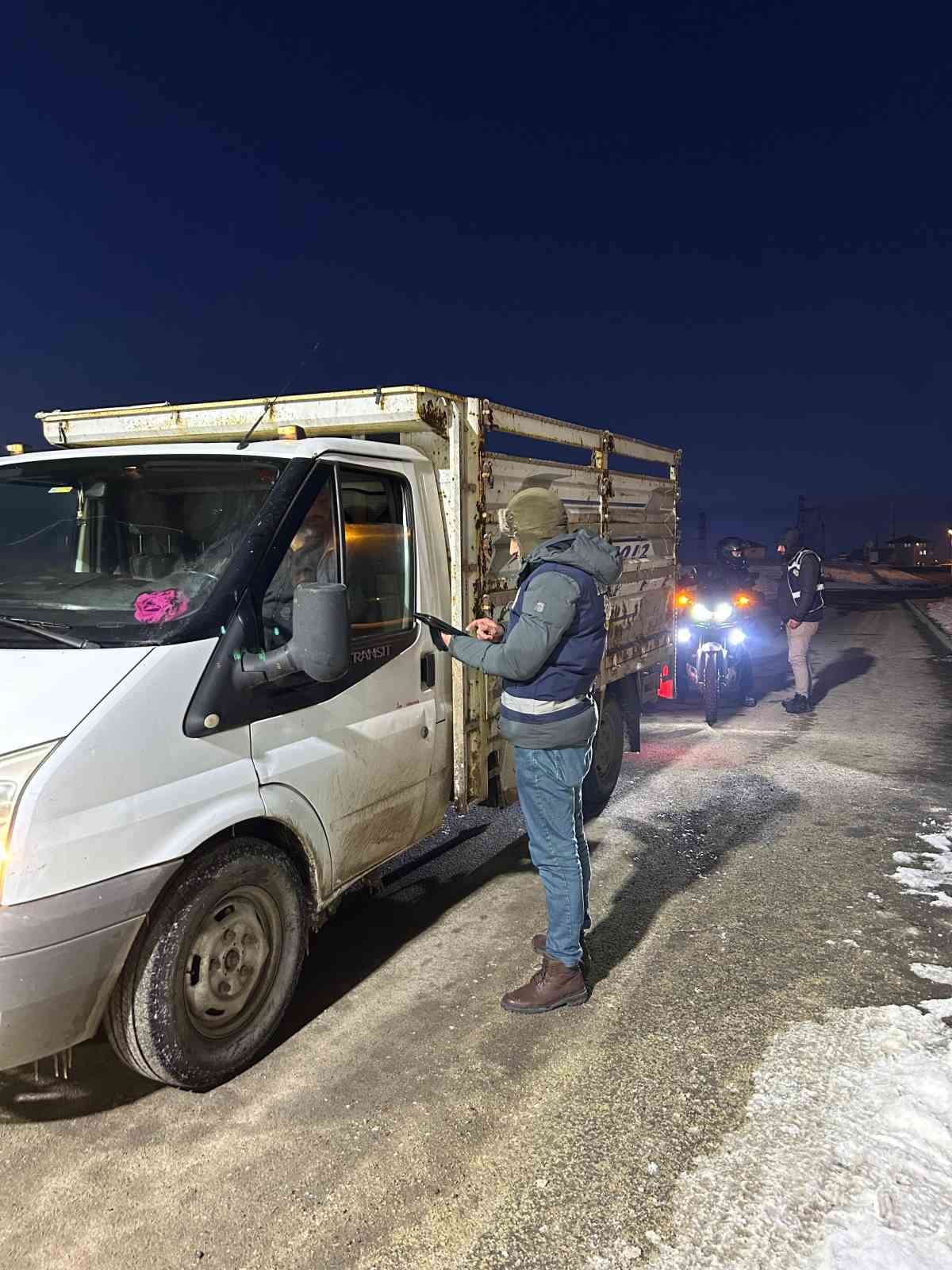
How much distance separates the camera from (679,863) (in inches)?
203

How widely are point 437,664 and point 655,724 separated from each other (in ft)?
18.5

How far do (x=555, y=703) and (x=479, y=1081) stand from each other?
4.58ft

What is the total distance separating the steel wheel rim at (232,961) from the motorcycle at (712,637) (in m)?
6.86

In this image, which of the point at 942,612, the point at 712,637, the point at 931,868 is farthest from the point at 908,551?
the point at 931,868

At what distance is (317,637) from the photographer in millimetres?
2787

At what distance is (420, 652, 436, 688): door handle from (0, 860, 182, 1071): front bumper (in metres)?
1.59

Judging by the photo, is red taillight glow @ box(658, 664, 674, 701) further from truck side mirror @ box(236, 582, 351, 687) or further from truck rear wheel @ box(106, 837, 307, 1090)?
truck side mirror @ box(236, 582, 351, 687)

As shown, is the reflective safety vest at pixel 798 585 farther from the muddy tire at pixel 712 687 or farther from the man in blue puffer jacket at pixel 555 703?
the man in blue puffer jacket at pixel 555 703

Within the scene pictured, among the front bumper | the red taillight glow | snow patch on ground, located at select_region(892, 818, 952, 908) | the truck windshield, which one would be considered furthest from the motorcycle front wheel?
the front bumper

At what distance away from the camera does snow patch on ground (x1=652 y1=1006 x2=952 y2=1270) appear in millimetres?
2293

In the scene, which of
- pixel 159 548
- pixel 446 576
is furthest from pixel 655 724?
pixel 159 548

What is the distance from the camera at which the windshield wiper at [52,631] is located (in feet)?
8.76

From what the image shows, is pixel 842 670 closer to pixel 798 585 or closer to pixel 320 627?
pixel 798 585

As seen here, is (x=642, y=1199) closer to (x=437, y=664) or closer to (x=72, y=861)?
(x=72, y=861)
